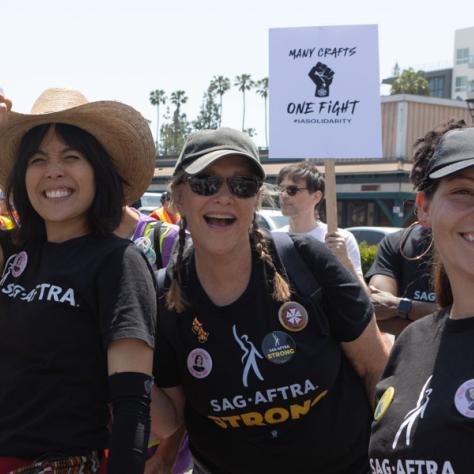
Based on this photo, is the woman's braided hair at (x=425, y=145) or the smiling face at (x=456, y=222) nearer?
the smiling face at (x=456, y=222)

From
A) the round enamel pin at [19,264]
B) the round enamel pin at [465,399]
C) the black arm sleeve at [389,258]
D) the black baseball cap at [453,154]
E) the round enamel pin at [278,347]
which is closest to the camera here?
the round enamel pin at [465,399]

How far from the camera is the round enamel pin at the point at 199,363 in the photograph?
2486mm

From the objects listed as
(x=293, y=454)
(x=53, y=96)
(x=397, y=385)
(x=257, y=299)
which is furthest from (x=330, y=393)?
(x=53, y=96)

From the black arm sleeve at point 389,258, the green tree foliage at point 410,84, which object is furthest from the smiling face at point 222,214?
the green tree foliage at point 410,84

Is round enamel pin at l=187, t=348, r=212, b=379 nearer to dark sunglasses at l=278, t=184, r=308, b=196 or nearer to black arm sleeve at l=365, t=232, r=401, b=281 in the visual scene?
black arm sleeve at l=365, t=232, r=401, b=281

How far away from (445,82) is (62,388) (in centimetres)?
8803

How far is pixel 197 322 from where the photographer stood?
2516mm

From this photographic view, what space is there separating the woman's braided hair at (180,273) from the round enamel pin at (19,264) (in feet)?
1.69

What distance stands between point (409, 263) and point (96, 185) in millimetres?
2152

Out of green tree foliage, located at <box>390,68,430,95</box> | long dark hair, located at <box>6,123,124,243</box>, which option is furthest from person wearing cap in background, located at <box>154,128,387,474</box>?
green tree foliage, located at <box>390,68,430,95</box>

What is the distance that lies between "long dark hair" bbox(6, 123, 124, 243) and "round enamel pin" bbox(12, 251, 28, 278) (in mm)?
98

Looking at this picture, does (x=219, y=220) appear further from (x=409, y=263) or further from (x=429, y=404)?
(x=409, y=263)

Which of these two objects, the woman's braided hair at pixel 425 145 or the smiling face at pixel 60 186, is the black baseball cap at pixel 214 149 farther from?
the woman's braided hair at pixel 425 145

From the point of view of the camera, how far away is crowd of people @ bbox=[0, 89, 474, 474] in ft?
6.30
